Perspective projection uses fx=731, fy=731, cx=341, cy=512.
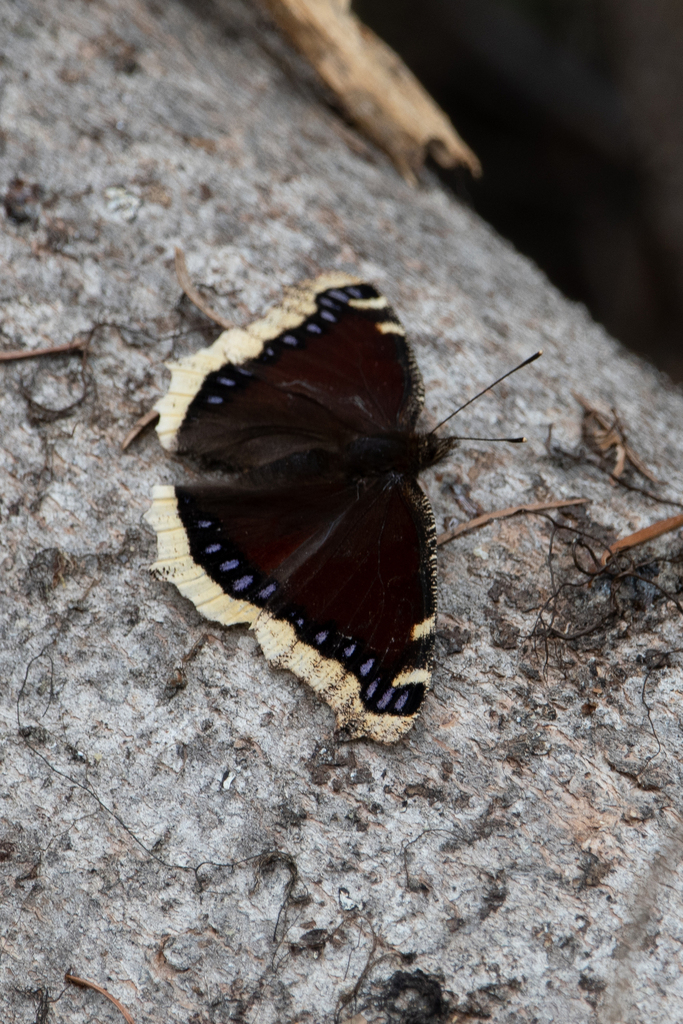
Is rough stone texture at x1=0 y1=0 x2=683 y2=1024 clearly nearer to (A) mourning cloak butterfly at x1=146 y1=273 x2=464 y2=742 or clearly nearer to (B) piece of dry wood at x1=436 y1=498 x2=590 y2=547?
(B) piece of dry wood at x1=436 y1=498 x2=590 y2=547

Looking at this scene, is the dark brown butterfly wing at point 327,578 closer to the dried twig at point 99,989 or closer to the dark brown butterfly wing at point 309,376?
the dark brown butterfly wing at point 309,376

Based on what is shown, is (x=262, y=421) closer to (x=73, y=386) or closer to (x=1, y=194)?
(x=73, y=386)

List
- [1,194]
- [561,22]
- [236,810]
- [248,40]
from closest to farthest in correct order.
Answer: [236,810] < [1,194] < [248,40] < [561,22]

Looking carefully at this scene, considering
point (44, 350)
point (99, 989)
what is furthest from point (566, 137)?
point (99, 989)

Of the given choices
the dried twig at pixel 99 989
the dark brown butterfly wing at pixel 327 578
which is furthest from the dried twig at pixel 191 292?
the dried twig at pixel 99 989

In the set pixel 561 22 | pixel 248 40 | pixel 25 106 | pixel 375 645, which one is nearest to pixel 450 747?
pixel 375 645
